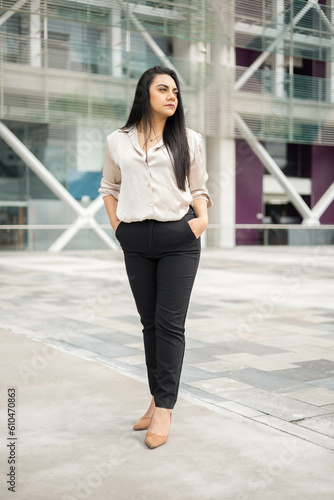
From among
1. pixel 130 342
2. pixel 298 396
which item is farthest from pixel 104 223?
pixel 298 396

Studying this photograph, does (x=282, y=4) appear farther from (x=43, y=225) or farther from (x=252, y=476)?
(x=252, y=476)

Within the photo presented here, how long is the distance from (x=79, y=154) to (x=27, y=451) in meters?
20.3

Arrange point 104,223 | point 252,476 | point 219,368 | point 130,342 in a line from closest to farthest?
point 252,476 → point 219,368 → point 130,342 → point 104,223

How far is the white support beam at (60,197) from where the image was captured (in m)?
21.3

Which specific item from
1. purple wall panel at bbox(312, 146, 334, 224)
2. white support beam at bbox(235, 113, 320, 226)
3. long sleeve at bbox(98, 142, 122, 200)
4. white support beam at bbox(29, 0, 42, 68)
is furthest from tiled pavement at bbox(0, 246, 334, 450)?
purple wall panel at bbox(312, 146, 334, 224)

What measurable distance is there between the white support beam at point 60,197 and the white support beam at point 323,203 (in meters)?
9.17

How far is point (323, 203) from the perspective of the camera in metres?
27.7

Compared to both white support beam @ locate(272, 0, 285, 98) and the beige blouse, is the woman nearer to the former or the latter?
the beige blouse

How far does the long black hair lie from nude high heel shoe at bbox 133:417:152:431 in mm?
1127

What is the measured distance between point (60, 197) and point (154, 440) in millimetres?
19232

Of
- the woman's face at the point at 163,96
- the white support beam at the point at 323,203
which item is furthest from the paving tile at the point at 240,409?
the white support beam at the point at 323,203

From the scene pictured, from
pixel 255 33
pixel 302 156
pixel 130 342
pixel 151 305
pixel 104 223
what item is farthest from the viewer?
pixel 302 156

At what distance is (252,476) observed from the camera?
9.15 ft

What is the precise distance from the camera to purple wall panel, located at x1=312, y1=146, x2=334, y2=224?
2864 centimetres
